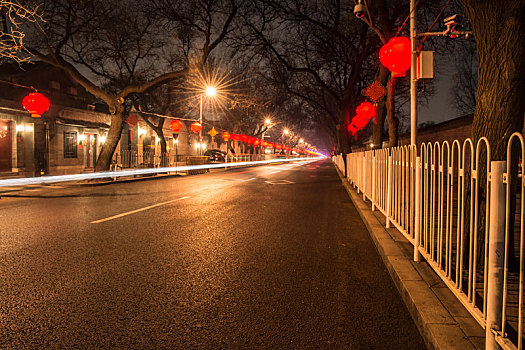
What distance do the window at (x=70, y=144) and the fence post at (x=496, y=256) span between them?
27.1 metres

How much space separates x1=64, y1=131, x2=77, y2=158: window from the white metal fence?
24.7 m

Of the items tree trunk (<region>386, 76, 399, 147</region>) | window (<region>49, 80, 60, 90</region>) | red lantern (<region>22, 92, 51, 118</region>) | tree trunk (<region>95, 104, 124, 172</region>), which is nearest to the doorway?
window (<region>49, 80, 60, 90</region>)

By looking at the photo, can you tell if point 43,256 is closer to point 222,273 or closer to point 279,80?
point 222,273

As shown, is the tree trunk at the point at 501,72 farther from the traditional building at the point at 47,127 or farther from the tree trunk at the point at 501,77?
the traditional building at the point at 47,127

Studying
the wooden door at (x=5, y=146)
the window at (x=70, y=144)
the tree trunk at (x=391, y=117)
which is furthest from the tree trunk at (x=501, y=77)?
the window at (x=70, y=144)

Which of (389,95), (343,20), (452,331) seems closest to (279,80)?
(343,20)

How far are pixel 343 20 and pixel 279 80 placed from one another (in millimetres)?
9164

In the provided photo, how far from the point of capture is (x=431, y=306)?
9.72 feet

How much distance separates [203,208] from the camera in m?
9.08

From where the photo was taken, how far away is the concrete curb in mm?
2455

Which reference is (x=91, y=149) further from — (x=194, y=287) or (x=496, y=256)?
(x=496, y=256)

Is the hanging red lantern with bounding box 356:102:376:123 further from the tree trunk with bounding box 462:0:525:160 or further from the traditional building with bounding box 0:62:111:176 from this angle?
the traditional building with bounding box 0:62:111:176

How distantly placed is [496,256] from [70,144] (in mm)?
27691

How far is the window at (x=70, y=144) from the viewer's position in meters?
24.5
